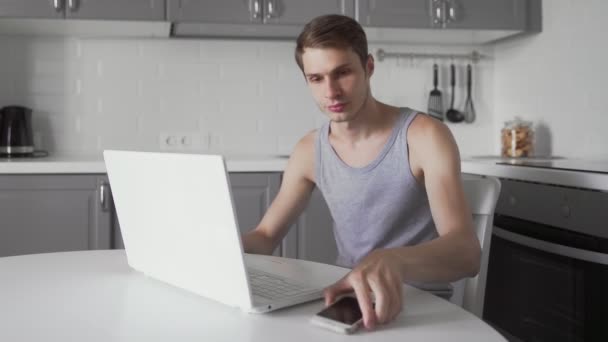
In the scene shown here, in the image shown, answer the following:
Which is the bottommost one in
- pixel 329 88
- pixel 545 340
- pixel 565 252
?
pixel 545 340

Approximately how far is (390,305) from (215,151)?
2.47 metres

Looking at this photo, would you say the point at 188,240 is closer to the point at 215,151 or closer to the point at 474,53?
the point at 215,151

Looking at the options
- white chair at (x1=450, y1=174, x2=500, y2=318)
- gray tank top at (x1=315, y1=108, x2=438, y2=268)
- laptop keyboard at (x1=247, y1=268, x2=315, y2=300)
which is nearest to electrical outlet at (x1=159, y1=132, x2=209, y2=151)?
gray tank top at (x1=315, y1=108, x2=438, y2=268)

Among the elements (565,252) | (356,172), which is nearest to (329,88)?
(356,172)

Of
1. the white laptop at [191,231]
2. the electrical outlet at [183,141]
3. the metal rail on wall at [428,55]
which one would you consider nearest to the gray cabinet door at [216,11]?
the electrical outlet at [183,141]

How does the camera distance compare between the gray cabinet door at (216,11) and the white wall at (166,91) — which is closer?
the gray cabinet door at (216,11)

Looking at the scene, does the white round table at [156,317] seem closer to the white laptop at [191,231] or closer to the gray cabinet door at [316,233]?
the white laptop at [191,231]

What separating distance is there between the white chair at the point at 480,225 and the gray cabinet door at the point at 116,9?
71.1 inches

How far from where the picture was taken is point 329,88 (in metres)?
1.44

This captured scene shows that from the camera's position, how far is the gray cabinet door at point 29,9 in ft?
8.92

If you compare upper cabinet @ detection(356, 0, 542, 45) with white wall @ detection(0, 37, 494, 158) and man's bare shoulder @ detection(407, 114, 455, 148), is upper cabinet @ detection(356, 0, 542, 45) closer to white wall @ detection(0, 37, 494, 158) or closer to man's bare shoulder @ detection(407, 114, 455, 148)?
white wall @ detection(0, 37, 494, 158)

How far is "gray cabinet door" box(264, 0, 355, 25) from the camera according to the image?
9.59ft

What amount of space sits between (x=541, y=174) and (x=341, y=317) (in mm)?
1483

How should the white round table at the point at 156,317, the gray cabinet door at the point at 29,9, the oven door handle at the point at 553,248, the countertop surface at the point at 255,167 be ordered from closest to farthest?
the white round table at the point at 156,317 → the oven door handle at the point at 553,248 → the countertop surface at the point at 255,167 → the gray cabinet door at the point at 29,9
